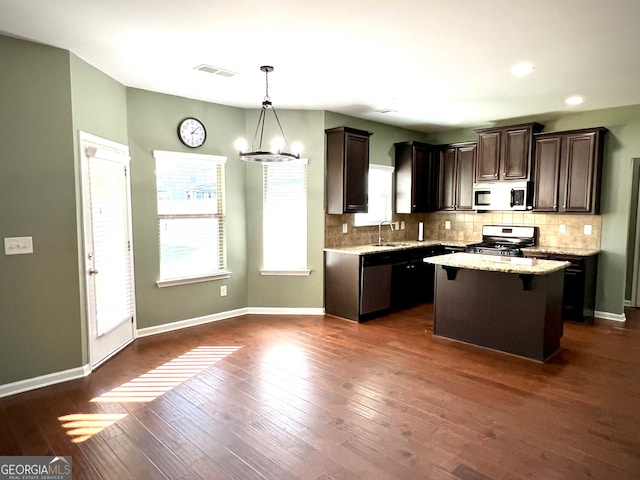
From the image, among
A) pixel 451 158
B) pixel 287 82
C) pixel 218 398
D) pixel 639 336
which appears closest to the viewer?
pixel 218 398

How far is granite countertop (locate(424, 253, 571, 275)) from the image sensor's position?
11.6ft

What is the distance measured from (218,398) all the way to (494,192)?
478cm

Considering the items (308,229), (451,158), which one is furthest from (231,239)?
(451,158)

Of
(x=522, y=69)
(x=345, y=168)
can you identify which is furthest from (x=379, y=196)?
(x=522, y=69)

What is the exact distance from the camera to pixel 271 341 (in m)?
4.28

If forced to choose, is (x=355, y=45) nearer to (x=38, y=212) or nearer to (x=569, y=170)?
(x=38, y=212)

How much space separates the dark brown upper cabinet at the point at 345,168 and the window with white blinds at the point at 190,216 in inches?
54.8

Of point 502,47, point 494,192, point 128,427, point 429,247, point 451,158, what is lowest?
point 128,427

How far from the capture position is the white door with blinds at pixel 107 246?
3502 millimetres

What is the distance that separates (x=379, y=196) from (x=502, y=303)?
2791 mm

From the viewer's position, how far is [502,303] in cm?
395

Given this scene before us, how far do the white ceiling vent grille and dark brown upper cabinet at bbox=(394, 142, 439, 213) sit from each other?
332cm

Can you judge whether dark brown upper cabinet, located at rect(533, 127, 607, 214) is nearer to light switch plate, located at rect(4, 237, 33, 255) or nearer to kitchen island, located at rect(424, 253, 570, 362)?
kitchen island, located at rect(424, 253, 570, 362)

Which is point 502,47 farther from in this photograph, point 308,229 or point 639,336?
point 639,336
